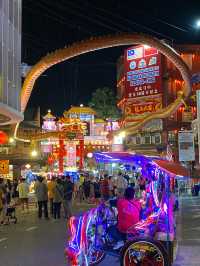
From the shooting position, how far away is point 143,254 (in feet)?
29.0

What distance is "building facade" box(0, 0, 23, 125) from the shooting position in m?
23.5

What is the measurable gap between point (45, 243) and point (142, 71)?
38434mm

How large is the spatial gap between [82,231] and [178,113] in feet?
146

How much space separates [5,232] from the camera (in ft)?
55.0

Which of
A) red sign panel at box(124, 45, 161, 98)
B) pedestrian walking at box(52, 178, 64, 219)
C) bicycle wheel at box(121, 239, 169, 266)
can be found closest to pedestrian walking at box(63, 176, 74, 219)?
pedestrian walking at box(52, 178, 64, 219)

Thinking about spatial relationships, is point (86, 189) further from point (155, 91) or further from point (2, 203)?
point (155, 91)

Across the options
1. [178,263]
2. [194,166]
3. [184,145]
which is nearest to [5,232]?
[184,145]

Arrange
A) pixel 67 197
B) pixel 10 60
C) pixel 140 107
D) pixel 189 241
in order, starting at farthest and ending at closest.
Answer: pixel 140 107 < pixel 10 60 < pixel 67 197 < pixel 189 241

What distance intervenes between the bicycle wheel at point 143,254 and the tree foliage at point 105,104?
59.0 meters

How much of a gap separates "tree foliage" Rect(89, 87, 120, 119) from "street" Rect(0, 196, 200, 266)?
48.1m

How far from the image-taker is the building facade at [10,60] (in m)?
23.5

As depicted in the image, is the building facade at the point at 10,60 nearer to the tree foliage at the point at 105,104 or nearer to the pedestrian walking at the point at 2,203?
the pedestrian walking at the point at 2,203

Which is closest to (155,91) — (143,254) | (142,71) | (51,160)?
(142,71)

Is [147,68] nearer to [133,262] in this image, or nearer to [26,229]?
[26,229]
